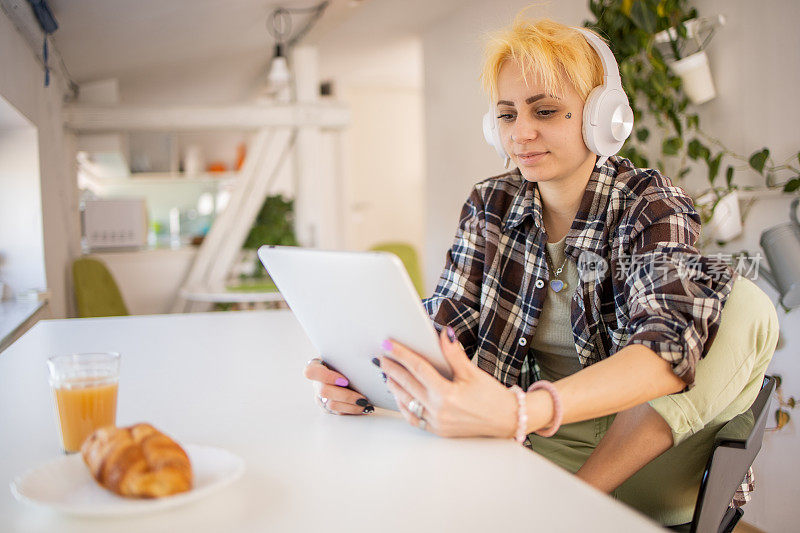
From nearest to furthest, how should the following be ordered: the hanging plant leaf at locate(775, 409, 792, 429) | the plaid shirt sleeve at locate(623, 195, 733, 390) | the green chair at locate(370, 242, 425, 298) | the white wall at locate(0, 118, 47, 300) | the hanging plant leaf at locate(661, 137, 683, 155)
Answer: the plaid shirt sleeve at locate(623, 195, 733, 390) → the hanging plant leaf at locate(775, 409, 792, 429) → the hanging plant leaf at locate(661, 137, 683, 155) → the white wall at locate(0, 118, 47, 300) → the green chair at locate(370, 242, 425, 298)

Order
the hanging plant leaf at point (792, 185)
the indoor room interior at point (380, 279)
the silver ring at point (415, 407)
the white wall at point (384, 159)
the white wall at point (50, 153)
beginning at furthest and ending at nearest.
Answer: the white wall at point (384, 159)
the white wall at point (50, 153)
the hanging plant leaf at point (792, 185)
the silver ring at point (415, 407)
the indoor room interior at point (380, 279)

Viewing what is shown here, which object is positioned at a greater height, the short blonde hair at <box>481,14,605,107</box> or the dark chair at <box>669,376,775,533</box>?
the short blonde hair at <box>481,14,605,107</box>

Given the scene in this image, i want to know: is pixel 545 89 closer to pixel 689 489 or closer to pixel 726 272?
pixel 726 272

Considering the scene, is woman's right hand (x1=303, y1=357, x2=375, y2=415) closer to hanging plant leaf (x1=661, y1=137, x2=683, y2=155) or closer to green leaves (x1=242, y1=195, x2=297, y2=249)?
hanging plant leaf (x1=661, y1=137, x2=683, y2=155)

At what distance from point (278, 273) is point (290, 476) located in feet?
1.01

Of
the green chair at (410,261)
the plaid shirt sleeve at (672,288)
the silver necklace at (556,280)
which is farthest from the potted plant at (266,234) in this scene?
the plaid shirt sleeve at (672,288)

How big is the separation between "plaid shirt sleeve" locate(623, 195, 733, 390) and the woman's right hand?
1.31 feet

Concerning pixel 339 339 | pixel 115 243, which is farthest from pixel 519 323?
pixel 115 243

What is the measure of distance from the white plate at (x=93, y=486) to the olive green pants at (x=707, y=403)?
0.69 metres

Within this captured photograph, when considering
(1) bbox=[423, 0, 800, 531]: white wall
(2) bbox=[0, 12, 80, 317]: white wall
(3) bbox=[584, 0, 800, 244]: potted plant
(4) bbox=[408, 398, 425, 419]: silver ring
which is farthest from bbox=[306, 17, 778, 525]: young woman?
(2) bbox=[0, 12, 80, 317]: white wall

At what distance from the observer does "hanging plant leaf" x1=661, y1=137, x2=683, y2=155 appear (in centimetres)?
261

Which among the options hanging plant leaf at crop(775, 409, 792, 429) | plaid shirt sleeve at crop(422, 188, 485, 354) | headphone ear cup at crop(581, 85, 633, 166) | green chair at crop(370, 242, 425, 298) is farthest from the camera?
green chair at crop(370, 242, 425, 298)

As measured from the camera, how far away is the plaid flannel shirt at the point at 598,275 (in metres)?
1.04

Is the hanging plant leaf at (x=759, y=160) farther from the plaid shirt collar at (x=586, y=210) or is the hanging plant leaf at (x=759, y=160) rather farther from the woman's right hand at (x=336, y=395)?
the woman's right hand at (x=336, y=395)
